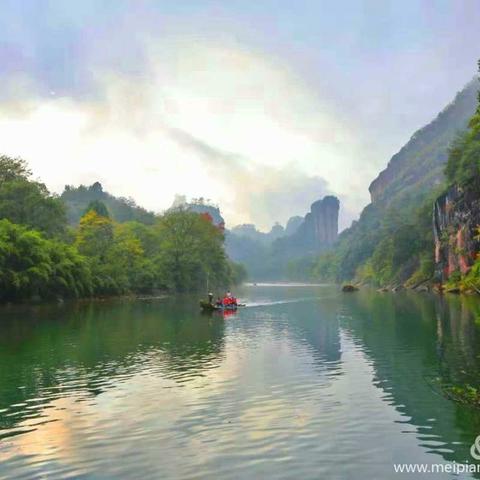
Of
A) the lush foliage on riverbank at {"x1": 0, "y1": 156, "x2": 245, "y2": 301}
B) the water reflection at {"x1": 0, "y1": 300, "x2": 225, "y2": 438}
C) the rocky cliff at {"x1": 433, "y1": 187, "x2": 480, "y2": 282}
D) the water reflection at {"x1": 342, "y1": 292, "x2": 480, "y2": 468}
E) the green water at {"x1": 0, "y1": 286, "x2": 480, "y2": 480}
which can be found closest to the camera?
the green water at {"x1": 0, "y1": 286, "x2": 480, "y2": 480}

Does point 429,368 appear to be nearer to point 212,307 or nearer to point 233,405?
point 233,405

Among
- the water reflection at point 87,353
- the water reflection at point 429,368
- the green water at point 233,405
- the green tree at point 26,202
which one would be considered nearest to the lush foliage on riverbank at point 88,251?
the green tree at point 26,202

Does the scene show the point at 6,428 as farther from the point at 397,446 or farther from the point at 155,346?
the point at 155,346

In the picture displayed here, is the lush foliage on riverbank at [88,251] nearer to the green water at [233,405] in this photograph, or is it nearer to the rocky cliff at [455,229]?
the green water at [233,405]

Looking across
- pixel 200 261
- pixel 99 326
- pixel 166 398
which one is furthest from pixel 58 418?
pixel 200 261

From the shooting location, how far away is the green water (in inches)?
514

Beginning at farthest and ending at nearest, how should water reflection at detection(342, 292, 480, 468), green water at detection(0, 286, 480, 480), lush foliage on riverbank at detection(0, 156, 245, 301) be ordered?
lush foliage on riverbank at detection(0, 156, 245, 301) < water reflection at detection(342, 292, 480, 468) < green water at detection(0, 286, 480, 480)

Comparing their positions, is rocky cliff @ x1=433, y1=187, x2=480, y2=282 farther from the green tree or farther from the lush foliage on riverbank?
the green tree

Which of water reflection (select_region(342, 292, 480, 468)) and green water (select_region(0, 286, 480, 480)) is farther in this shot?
water reflection (select_region(342, 292, 480, 468))

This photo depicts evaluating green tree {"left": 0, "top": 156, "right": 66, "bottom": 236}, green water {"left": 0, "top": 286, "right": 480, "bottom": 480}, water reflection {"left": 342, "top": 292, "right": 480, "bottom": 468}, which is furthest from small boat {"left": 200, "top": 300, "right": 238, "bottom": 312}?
green tree {"left": 0, "top": 156, "right": 66, "bottom": 236}

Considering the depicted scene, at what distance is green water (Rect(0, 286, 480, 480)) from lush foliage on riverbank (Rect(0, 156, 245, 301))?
27.5 metres

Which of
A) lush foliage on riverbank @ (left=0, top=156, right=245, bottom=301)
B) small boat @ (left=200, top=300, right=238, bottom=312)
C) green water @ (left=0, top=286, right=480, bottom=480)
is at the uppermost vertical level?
lush foliage on riverbank @ (left=0, top=156, right=245, bottom=301)

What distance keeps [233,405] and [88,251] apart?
7489 centimetres

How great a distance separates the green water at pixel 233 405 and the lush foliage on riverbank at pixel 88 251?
1084 inches
